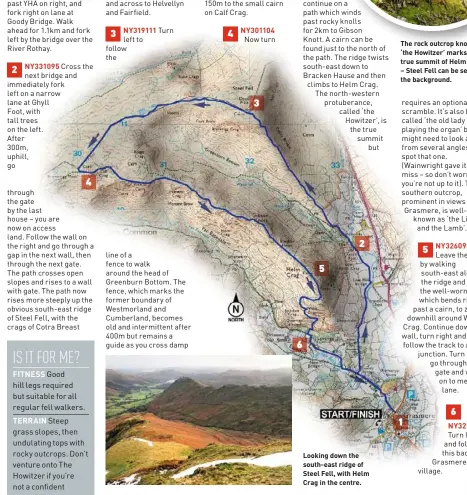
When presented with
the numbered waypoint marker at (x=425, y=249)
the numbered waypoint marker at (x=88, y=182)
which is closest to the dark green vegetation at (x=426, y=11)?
the numbered waypoint marker at (x=425, y=249)

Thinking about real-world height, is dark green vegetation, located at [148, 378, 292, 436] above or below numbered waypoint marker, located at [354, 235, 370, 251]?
below

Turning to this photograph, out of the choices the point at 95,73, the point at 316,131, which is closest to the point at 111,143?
the point at 95,73

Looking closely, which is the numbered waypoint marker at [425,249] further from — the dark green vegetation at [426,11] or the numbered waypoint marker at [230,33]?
the numbered waypoint marker at [230,33]

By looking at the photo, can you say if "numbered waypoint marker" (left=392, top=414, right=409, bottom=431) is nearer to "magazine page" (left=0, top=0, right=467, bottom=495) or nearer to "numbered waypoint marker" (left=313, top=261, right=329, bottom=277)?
"magazine page" (left=0, top=0, right=467, bottom=495)

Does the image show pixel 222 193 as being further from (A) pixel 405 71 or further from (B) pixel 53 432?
(B) pixel 53 432

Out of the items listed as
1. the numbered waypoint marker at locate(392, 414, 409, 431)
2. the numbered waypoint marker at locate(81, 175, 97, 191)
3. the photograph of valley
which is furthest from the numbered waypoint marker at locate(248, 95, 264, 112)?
the numbered waypoint marker at locate(392, 414, 409, 431)

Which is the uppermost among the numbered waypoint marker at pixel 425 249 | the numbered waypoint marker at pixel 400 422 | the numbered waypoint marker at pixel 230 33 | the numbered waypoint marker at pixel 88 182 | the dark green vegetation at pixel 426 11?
the dark green vegetation at pixel 426 11

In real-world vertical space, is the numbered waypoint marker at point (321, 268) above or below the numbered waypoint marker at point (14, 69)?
below

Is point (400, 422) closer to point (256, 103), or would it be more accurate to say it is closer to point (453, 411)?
point (453, 411)
